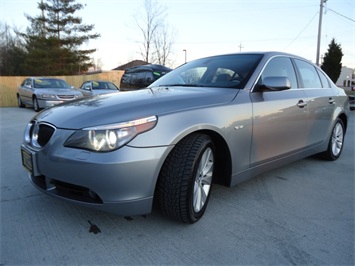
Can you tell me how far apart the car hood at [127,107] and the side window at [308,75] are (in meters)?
1.48

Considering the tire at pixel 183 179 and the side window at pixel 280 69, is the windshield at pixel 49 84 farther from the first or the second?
the tire at pixel 183 179

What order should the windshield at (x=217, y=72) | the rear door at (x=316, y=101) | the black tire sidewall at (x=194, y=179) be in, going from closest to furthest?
the black tire sidewall at (x=194, y=179), the windshield at (x=217, y=72), the rear door at (x=316, y=101)

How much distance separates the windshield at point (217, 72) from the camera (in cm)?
305

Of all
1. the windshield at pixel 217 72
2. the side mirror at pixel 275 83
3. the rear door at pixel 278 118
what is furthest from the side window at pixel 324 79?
the side mirror at pixel 275 83

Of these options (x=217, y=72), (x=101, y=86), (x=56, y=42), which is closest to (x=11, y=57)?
(x=56, y=42)

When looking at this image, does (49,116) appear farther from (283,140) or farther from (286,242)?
(283,140)

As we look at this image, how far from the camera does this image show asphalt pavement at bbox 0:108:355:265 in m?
2.03

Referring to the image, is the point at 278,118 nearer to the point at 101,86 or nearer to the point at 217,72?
the point at 217,72

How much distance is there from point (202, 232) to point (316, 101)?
248 centimetres

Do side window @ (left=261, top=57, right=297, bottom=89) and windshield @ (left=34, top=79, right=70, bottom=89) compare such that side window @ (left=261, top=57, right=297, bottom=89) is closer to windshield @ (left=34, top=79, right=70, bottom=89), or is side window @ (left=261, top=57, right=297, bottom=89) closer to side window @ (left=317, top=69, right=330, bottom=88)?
side window @ (left=317, top=69, right=330, bottom=88)

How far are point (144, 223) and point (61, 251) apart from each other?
68cm

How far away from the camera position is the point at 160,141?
82.7 inches

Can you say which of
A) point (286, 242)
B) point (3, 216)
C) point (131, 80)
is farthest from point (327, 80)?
point (131, 80)

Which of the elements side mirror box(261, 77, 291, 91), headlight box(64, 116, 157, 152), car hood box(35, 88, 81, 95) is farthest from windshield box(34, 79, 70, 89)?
headlight box(64, 116, 157, 152)
